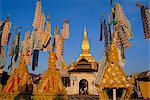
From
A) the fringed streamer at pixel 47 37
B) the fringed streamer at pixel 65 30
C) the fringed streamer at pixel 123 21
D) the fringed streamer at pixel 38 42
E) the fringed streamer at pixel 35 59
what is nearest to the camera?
the fringed streamer at pixel 123 21

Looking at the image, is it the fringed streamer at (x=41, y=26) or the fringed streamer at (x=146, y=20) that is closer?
the fringed streamer at (x=146, y=20)

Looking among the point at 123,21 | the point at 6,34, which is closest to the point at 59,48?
the point at 6,34

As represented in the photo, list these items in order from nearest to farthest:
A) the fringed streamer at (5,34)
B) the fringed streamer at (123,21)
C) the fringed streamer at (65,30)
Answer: the fringed streamer at (123,21) < the fringed streamer at (5,34) < the fringed streamer at (65,30)

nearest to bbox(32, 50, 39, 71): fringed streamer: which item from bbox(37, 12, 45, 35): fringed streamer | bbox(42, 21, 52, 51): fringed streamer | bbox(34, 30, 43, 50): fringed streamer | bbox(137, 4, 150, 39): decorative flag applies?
bbox(34, 30, 43, 50): fringed streamer

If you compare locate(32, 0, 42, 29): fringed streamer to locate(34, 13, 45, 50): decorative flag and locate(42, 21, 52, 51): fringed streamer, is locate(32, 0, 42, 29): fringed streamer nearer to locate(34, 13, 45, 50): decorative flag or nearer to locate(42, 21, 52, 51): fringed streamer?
locate(34, 13, 45, 50): decorative flag

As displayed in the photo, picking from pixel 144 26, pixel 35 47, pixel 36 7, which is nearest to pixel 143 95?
pixel 144 26

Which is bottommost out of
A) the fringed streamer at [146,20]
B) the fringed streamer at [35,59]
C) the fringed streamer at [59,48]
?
the fringed streamer at [35,59]

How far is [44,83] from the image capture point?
59.0 ft

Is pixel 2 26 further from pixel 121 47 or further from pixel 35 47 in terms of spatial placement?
pixel 121 47

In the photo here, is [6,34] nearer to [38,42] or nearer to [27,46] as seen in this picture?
[38,42]

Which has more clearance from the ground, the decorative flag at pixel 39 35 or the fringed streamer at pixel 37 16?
the fringed streamer at pixel 37 16

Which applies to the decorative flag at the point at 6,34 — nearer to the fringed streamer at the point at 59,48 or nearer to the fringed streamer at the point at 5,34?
the fringed streamer at the point at 5,34

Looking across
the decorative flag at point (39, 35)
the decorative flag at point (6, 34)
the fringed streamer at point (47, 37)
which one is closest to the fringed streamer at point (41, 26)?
the decorative flag at point (39, 35)

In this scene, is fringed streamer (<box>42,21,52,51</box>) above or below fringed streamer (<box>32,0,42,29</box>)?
below
